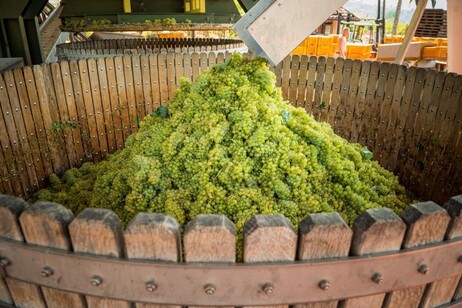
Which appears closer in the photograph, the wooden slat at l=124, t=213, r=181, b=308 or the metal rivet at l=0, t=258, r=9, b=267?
the wooden slat at l=124, t=213, r=181, b=308

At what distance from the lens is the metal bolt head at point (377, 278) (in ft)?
4.27

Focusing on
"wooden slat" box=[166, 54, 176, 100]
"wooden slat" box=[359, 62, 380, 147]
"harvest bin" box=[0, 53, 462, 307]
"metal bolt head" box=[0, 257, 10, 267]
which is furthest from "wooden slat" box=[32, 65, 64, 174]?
"wooden slat" box=[359, 62, 380, 147]

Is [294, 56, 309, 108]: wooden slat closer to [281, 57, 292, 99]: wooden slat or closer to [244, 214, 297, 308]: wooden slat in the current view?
[281, 57, 292, 99]: wooden slat

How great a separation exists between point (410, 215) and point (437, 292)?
507 millimetres

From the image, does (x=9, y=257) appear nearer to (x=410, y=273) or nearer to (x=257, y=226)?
(x=257, y=226)

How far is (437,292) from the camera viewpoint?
154cm

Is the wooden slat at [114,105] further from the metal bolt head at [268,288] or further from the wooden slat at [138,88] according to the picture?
the metal bolt head at [268,288]

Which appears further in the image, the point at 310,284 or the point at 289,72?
the point at 289,72

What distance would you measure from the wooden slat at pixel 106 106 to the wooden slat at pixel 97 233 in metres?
2.67

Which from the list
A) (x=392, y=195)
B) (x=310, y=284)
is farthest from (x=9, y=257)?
(x=392, y=195)

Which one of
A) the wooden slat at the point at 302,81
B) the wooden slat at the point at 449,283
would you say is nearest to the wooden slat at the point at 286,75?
the wooden slat at the point at 302,81

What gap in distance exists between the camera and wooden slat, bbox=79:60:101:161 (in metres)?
3.45

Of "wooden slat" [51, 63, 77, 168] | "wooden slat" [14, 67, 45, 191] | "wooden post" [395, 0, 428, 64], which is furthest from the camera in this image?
"wooden post" [395, 0, 428, 64]

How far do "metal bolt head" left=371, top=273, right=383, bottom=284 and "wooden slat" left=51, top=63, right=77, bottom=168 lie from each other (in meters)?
3.07
